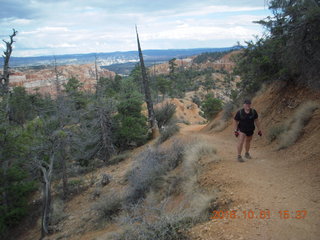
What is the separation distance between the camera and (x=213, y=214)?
15.4ft

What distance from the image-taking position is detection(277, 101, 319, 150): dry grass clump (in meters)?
7.59

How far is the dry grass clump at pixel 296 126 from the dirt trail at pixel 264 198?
0.63 meters

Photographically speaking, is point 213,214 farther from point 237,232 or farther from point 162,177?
point 162,177

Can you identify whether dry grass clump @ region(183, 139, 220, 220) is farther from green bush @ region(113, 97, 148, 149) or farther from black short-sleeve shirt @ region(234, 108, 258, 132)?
green bush @ region(113, 97, 148, 149)

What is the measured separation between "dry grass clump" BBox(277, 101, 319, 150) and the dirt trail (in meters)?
0.63

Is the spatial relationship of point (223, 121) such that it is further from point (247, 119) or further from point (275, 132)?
point (247, 119)

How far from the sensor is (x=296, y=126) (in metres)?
7.77

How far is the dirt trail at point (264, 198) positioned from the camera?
379 cm

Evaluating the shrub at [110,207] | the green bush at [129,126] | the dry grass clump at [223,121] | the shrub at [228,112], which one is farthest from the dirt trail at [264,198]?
the green bush at [129,126]

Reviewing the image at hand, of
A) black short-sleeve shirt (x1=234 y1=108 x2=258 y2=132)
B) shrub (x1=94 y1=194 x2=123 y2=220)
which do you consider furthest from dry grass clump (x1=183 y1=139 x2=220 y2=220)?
shrub (x1=94 y1=194 x2=123 y2=220)

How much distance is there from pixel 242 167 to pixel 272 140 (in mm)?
3082

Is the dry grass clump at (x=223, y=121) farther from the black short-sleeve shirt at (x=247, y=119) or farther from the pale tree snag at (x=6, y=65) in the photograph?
the pale tree snag at (x=6, y=65)

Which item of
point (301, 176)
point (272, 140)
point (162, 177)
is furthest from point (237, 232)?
point (272, 140)
